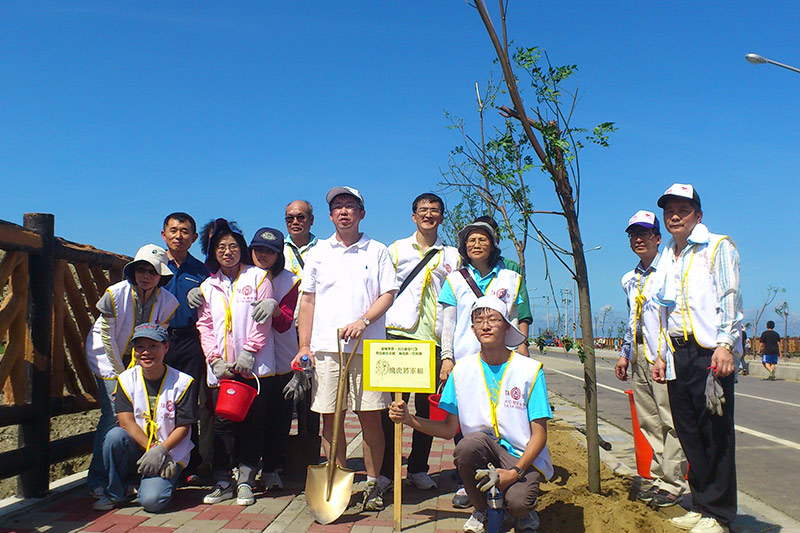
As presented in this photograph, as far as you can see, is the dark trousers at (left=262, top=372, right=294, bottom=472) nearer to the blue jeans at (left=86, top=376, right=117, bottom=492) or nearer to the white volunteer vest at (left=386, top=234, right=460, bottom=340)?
the white volunteer vest at (left=386, top=234, right=460, bottom=340)

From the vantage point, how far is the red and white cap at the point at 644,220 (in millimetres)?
5641

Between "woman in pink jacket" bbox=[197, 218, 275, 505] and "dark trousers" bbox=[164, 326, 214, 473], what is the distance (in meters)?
0.27

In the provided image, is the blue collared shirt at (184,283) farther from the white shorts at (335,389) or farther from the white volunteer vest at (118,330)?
the white shorts at (335,389)

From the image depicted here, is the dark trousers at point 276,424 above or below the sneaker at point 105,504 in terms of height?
above

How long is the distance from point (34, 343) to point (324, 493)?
7.90ft

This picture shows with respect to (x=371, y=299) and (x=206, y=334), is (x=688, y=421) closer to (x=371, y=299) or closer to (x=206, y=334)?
(x=371, y=299)

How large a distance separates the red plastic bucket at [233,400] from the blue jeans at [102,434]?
3.06 ft

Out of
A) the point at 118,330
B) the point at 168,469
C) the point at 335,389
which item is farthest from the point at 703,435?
the point at 118,330

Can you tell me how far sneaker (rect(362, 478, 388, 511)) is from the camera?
4664 mm

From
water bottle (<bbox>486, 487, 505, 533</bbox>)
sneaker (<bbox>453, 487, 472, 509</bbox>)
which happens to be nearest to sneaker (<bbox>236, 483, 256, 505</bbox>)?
sneaker (<bbox>453, 487, 472, 509</bbox>)

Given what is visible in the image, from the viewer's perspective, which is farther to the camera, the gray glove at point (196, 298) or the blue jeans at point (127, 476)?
the gray glove at point (196, 298)

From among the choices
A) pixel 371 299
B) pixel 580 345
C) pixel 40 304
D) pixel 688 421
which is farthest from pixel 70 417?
pixel 688 421

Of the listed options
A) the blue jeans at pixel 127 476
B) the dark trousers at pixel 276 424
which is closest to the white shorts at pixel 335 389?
the dark trousers at pixel 276 424

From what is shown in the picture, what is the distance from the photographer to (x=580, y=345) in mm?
4922
